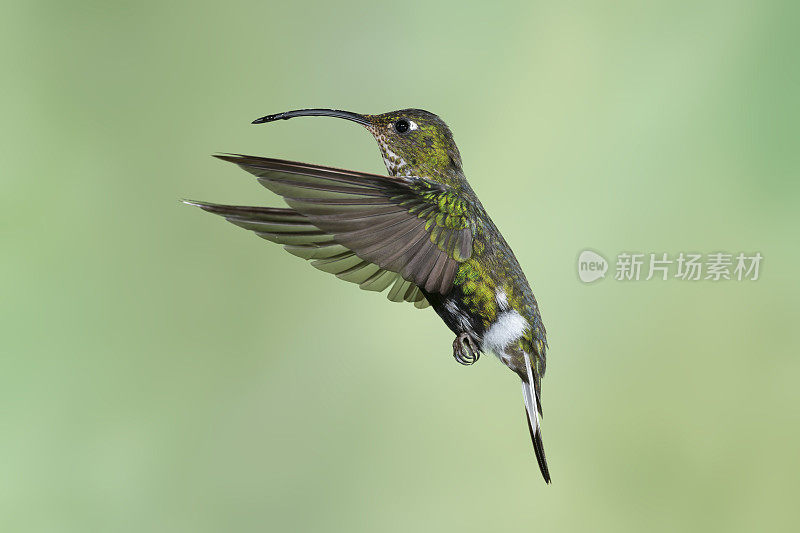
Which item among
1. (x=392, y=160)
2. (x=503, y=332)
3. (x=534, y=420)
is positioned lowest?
(x=534, y=420)

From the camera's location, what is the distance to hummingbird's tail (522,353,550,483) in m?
1.23

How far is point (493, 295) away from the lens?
46.4 inches

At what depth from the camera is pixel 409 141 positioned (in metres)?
1.20

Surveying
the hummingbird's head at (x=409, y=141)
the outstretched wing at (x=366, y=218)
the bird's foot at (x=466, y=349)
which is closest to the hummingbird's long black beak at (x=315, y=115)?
the hummingbird's head at (x=409, y=141)

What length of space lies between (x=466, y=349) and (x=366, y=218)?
35 cm

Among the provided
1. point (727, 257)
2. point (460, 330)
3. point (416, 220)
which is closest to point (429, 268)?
point (416, 220)

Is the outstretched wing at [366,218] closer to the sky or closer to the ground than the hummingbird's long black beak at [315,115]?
closer to the ground

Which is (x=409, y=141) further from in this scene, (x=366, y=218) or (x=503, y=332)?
(x=503, y=332)

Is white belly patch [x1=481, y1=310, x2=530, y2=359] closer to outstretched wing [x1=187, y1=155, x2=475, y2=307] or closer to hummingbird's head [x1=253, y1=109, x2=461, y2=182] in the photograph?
outstretched wing [x1=187, y1=155, x2=475, y2=307]

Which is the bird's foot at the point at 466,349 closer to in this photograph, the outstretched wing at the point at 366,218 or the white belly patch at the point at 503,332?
the white belly patch at the point at 503,332

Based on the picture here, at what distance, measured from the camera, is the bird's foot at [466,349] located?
1236mm

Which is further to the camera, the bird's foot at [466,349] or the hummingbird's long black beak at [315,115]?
the bird's foot at [466,349]

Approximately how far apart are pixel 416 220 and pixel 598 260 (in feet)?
2.49

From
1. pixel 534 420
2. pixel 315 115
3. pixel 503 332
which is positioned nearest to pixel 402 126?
pixel 315 115
